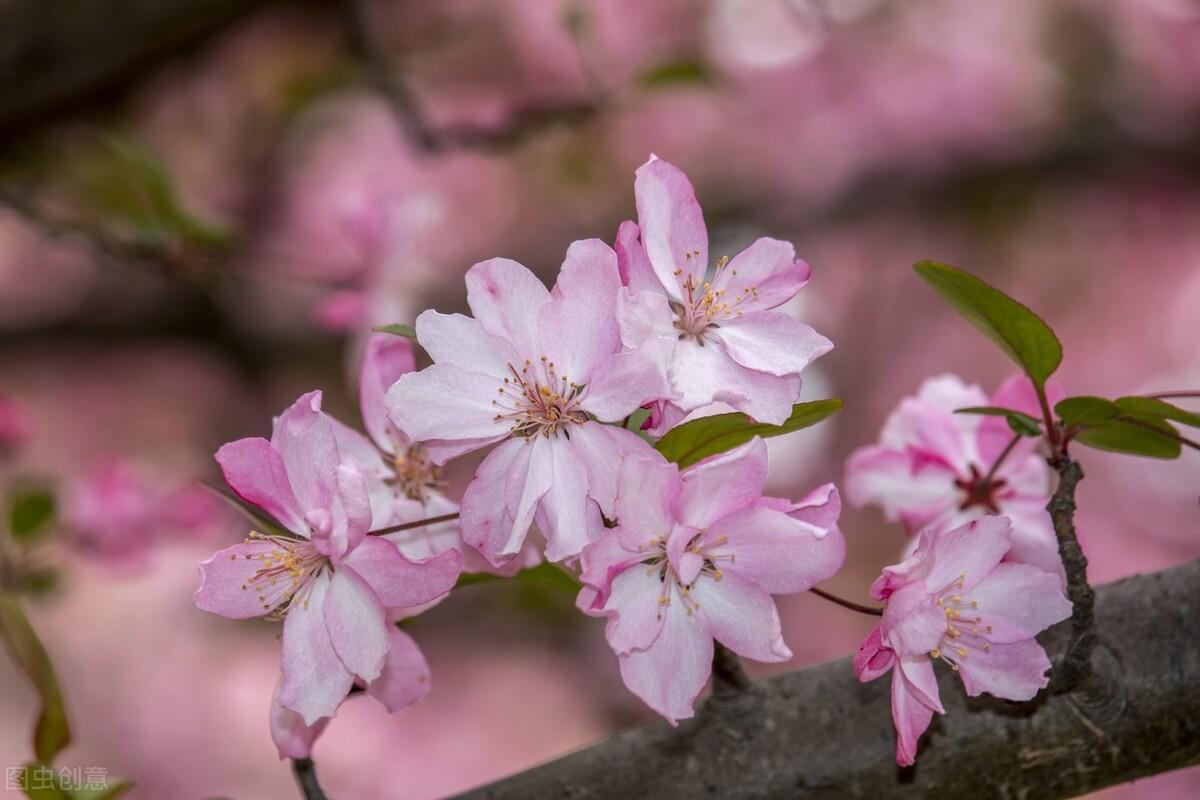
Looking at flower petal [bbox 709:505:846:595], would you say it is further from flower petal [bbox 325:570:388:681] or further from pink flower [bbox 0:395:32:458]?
pink flower [bbox 0:395:32:458]

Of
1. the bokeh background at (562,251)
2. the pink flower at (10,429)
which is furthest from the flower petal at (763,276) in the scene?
the bokeh background at (562,251)

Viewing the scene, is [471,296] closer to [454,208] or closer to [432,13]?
[432,13]

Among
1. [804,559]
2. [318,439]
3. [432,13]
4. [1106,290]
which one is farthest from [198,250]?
[1106,290]

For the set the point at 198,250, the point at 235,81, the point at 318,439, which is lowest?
the point at 318,439

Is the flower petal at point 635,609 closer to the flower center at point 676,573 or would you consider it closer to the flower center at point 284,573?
the flower center at point 676,573

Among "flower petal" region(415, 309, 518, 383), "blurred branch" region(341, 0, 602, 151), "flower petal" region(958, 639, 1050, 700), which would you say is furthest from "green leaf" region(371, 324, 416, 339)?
"blurred branch" region(341, 0, 602, 151)

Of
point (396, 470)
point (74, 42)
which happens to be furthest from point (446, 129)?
point (396, 470)

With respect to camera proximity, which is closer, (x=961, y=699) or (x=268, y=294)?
(x=961, y=699)

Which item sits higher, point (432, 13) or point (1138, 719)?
point (432, 13)
